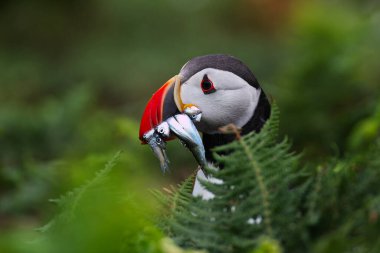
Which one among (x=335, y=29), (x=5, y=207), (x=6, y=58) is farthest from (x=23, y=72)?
(x=5, y=207)

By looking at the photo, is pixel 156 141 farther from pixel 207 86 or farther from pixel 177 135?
pixel 207 86

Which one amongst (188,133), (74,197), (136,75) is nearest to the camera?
(74,197)

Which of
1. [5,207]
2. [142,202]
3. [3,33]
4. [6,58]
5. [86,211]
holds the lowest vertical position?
[86,211]

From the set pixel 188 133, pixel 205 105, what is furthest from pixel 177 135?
pixel 205 105

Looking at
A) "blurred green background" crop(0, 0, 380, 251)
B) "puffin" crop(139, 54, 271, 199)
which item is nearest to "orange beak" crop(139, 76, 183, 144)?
"puffin" crop(139, 54, 271, 199)

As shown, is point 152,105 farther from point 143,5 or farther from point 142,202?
point 143,5

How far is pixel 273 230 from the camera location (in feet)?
4.64

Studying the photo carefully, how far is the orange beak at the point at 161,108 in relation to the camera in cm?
211

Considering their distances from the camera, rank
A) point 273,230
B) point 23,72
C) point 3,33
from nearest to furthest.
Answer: point 273,230, point 23,72, point 3,33

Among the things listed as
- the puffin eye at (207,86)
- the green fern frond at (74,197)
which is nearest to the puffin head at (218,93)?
the puffin eye at (207,86)

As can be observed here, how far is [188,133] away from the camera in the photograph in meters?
2.08

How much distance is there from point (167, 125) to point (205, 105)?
136mm

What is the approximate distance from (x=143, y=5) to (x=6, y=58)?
3482mm

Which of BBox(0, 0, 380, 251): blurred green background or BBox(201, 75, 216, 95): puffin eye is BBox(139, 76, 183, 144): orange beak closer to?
BBox(201, 75, 216, 95): puffin eye
